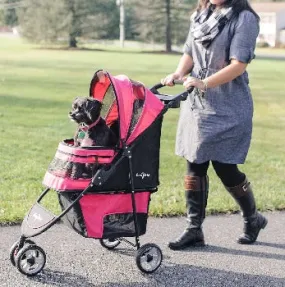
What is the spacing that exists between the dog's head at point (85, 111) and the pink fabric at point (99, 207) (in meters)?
0.46

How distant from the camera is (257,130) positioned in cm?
1114

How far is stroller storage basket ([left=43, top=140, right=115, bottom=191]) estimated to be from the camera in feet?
12.2

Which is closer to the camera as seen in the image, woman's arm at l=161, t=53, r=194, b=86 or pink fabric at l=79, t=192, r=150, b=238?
pink fabric at l=79, t=192, r=150, b=238

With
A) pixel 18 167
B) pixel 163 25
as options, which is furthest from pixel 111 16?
pixel 18 167

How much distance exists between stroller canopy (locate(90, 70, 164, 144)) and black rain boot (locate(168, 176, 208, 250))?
729mm

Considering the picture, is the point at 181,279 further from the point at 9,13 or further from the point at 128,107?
the point at 9,13

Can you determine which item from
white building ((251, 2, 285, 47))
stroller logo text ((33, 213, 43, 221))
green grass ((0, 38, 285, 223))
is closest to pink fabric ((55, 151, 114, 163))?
stroller logo text ((33, 213, 43, 221))

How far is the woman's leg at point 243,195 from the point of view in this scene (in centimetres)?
446

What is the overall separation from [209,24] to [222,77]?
0.38 meters

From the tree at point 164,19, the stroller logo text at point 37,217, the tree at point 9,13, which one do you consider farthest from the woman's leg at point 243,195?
the tree at point 9,13

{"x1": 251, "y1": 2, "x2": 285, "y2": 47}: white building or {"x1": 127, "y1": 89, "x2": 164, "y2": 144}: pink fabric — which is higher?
{"x1": 127, "y1": 89, "x2": 164, "y2": 144}: pink fabric

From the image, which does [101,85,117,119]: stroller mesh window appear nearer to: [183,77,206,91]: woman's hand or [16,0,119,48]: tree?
[183,77,206,91]: woman's hand

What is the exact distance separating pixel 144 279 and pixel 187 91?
1205 mm

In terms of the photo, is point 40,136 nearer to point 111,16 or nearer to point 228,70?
point 228,70
